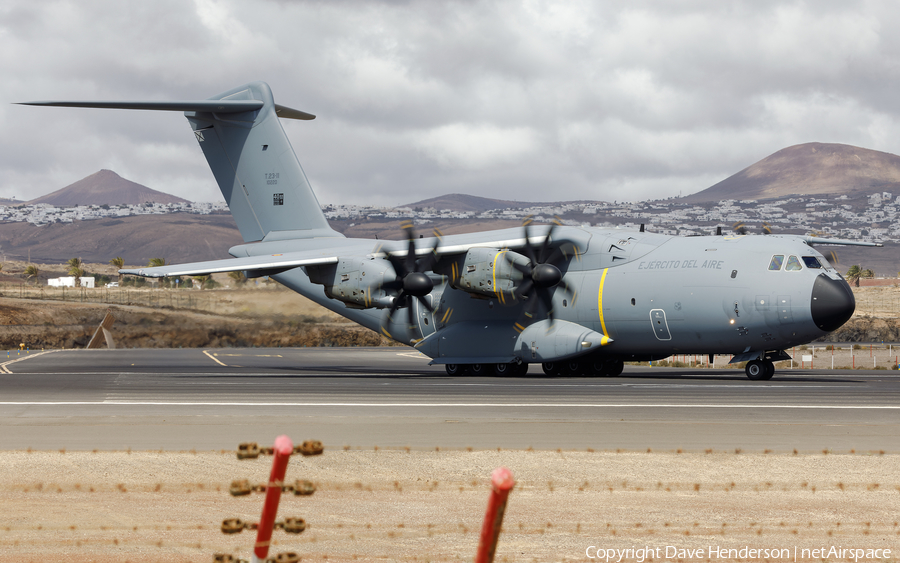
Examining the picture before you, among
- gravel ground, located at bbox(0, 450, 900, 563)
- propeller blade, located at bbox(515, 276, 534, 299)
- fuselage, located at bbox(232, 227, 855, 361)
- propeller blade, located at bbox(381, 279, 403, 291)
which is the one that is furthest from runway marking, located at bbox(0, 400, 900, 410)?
propeller blade, located at bbox(515, 276, 534, 299)

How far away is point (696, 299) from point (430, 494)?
18.1 meters

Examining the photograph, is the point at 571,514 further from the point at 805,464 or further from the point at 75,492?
the point at 75,492

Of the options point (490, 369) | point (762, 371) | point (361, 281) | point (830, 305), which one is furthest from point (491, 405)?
point (490, 369)

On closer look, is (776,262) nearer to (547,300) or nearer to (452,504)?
(547,300)

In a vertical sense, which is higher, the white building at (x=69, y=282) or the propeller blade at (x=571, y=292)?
the propeller blade at (x=571, y=292)

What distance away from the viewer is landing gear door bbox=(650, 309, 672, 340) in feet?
86.0

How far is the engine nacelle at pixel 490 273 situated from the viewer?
27.0 m

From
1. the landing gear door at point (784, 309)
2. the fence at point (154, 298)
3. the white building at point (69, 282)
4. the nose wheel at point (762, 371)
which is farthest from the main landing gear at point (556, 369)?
the white building at point (69, 282)

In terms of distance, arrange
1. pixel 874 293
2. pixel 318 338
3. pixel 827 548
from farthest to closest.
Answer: pixel 874 293 < pixel 318 338 < pixel 827 548

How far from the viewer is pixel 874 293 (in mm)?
103312

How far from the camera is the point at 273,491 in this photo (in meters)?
3.70

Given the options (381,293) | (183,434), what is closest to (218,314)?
(381,293)

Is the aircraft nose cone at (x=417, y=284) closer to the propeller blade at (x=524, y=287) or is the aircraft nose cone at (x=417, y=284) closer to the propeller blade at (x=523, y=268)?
the propeller blade at (x=523, y=268)

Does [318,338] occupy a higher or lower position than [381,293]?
lower
